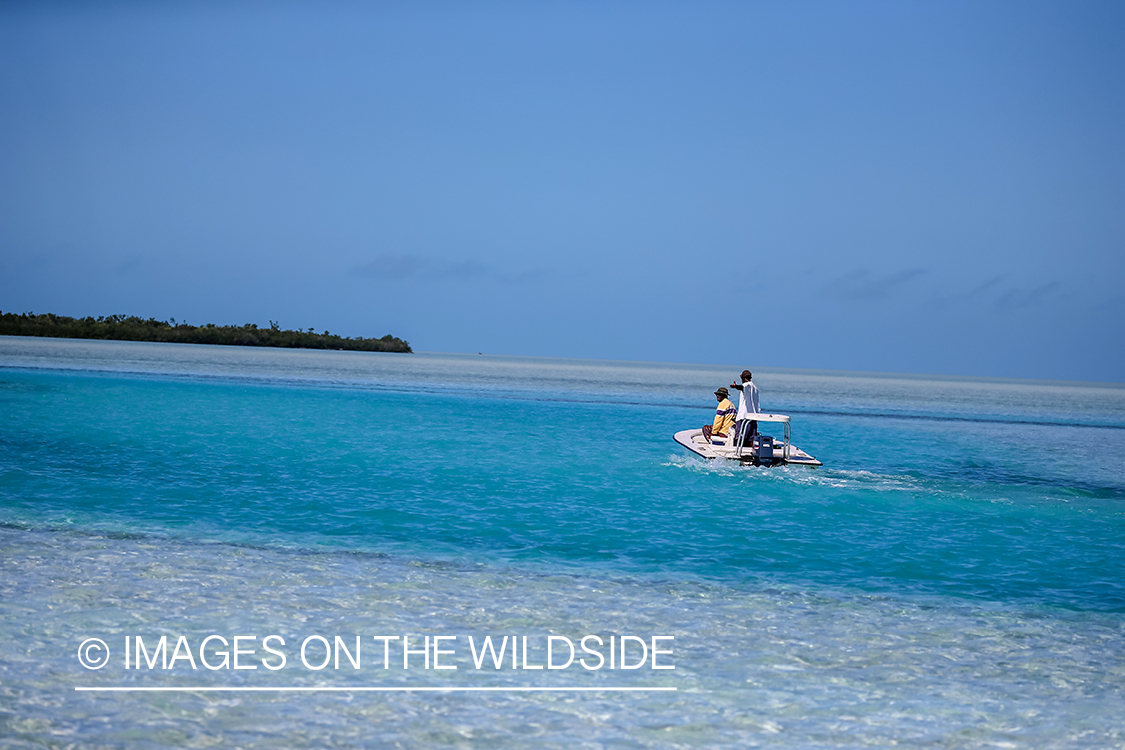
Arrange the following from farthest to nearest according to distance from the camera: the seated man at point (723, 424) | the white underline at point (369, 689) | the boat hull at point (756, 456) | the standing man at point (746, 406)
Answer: the seated man at point (723, 424), the boat hull at point (756, 456), the standing man at point (746, 406), the white underline at point (369, 689)

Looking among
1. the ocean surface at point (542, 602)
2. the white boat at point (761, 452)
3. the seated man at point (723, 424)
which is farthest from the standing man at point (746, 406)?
the seated man at point (723, 424)

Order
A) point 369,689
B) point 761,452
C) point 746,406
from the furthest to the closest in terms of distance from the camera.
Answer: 1. point 761,452
2. point 746,406
3. point 369,689

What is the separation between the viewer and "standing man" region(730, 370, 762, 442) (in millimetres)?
19469

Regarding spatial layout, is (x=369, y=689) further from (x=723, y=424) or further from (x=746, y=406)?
(x=723, y=424)

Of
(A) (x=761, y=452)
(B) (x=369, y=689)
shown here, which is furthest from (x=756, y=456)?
(B) (x=369, y=689)

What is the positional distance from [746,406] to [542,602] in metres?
12.3

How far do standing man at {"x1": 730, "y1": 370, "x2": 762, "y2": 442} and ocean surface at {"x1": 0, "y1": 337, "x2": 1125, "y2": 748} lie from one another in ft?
3.86

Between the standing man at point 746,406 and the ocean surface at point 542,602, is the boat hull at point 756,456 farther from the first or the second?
the standing man at point 746,406

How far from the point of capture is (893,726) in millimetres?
5723

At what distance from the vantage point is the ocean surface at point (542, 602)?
5.68 metres

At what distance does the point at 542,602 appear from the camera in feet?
28.2

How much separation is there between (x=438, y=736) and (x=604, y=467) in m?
15.2

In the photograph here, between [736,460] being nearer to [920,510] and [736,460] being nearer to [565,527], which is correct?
[920,510]

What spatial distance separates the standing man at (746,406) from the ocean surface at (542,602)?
46.3 inches
